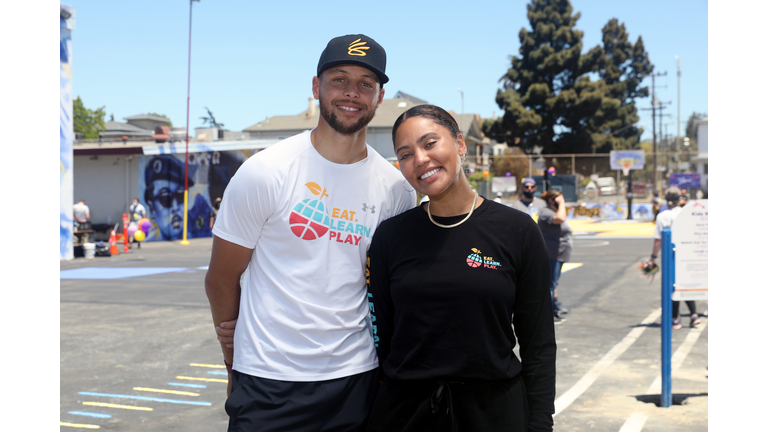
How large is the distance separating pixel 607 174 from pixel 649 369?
4444 centimetres

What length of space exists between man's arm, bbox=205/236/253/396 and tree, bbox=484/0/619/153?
51.4m

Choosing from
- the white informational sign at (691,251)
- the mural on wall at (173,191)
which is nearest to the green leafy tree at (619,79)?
the mural on wall at (173,191)

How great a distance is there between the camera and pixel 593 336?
7.87 m

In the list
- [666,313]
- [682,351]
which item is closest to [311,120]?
[682,351]

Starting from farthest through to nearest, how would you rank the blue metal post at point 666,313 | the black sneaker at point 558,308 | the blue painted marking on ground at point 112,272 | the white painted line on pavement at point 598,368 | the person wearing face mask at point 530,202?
1. the blue painted marking on ground at point 112,272
2. the person wearing face mask at point 530,202
3. the black sneaker at point 558,308
4. the white painted line on pavement at point 598,368
5. the blue metal post at point 666,313

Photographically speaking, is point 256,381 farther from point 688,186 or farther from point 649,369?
point 688,186

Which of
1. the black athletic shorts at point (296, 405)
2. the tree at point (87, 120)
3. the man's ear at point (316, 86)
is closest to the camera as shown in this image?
→ the black athletic shorts at point (296, 405)

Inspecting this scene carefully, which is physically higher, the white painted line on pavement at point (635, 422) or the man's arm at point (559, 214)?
the man's arm at point (559, 214)

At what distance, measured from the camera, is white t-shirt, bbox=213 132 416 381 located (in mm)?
2381

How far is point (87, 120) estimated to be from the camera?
218ft

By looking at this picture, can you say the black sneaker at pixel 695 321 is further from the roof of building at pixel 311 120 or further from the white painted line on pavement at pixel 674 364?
the roof of building at pixel 311 120

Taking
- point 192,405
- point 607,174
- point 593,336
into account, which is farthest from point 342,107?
point 607,174

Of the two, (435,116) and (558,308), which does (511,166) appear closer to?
(558,308)

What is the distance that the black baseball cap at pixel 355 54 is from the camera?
8.23 feet
